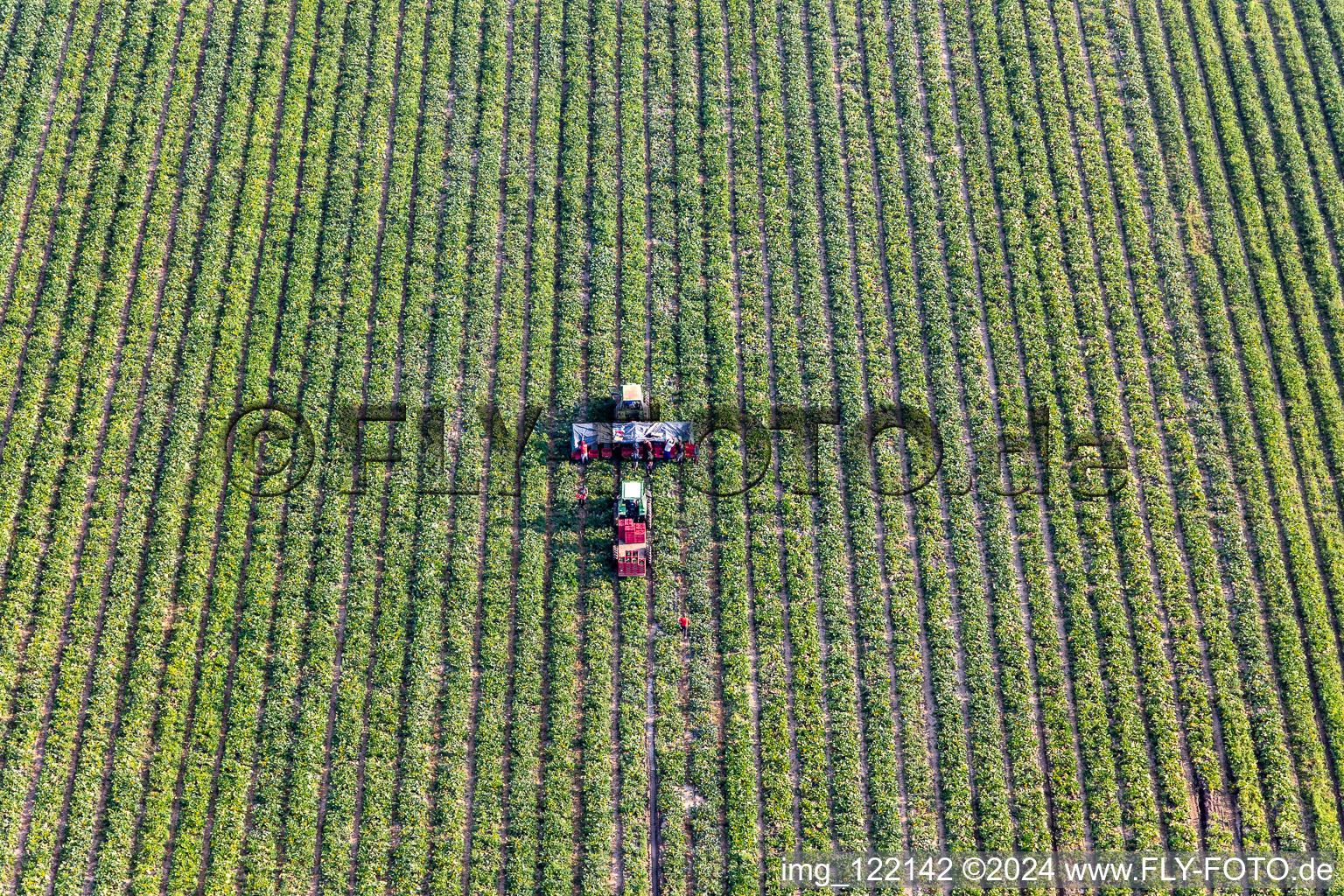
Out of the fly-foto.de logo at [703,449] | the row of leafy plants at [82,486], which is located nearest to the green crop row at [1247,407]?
the fly-foto.de logo at [703,449]

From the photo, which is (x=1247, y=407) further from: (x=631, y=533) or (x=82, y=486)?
(x=82, y=486)

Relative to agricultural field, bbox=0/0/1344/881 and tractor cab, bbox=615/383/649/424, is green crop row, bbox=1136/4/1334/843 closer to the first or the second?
agricultural field, bbox=0/0/1344/881

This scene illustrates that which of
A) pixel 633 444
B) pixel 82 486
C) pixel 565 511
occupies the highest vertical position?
pixel 633 444

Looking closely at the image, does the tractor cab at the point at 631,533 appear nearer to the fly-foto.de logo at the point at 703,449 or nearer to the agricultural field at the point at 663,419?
the agricultural field at the point at 663,419

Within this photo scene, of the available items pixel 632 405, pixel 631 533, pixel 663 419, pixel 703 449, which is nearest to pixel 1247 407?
pixel 703 449

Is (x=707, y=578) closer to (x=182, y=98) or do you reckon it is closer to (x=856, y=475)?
(x=856, y=475)

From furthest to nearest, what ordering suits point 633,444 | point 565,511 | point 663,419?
point 663,419 → point 633,444 → point 565,511

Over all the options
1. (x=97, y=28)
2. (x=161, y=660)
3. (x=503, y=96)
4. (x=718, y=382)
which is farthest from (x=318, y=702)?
(x=97, y=28)
